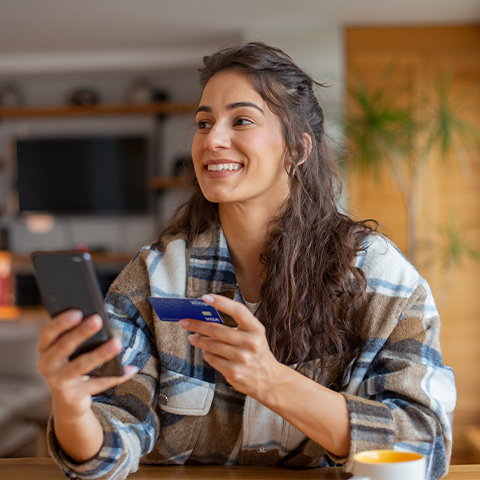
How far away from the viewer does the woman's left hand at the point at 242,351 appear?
82 cm

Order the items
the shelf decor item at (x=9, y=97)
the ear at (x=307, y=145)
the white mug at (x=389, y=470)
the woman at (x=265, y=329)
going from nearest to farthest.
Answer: the white mug at (x=389, y=470), the woman at (x=265, y=329), the ear at (x=307, y=145), the shelf decor item at (x=9, y=97)

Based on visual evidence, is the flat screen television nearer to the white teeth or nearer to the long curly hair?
the long curly hair

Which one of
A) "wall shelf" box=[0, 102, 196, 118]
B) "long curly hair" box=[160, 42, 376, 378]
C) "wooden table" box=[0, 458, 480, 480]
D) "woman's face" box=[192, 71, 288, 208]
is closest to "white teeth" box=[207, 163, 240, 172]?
"woman's face" box=[192, 71, 288, 208]

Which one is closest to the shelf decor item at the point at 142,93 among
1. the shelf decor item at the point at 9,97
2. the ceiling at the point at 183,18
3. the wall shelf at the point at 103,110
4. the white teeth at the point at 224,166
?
the wall shelf at the point at 103,110

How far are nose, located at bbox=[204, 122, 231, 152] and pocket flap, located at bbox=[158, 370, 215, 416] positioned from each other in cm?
47

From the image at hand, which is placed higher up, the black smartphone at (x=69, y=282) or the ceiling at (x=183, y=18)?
the ceiling at (x=183, y=18)

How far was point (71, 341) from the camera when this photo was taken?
74 centimetres

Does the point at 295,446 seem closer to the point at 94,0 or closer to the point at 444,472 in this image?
the point at 444,472

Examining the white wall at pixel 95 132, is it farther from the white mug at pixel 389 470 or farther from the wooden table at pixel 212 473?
the white mug at pixel 389 470

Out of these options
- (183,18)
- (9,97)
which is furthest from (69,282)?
(9,97)

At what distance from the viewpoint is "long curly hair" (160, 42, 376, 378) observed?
112 centimetres

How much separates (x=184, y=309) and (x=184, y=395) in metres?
0.37

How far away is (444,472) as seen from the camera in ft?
3.13

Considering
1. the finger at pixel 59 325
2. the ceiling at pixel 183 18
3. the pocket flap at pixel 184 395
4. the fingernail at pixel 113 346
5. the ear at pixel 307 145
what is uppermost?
the ceiling at pixel 183 18
